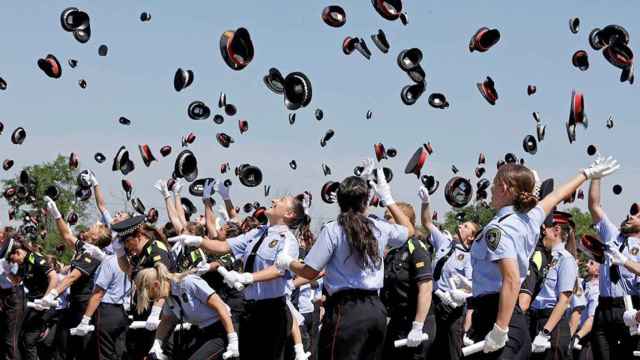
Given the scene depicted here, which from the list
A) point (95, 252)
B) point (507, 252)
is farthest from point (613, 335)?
point (95, 252)

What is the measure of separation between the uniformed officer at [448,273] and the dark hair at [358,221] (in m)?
3.29

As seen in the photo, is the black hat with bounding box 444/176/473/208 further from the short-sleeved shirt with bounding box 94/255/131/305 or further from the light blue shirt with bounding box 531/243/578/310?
the short-sleeved shirt with bounding box 94/255/131/305

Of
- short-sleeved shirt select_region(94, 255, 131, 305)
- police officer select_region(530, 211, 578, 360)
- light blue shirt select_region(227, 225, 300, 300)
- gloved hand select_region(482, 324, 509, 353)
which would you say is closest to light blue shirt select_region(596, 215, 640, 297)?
police officer select_region(530, 211, 578, 360)

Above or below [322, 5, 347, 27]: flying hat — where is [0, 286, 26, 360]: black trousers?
below

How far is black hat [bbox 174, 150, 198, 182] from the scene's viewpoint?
13017mm

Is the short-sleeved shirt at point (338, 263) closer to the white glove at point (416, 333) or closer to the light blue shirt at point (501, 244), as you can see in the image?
the light blue shirt at point (501, 244)

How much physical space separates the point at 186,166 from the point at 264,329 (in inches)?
199

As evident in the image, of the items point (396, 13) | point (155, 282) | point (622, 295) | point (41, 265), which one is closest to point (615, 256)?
point (622, 295)

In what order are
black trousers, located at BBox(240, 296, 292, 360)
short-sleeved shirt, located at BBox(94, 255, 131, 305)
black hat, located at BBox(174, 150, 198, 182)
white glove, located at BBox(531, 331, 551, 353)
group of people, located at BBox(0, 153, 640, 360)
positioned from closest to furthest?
1. group of people, located at BBox(0, 153, 640, 360)
2. black trousers, located at BBox(240, 296, 292, 360)
3. white glove, located at BBox(531, 331, 551, 353)
4. short-sleeved shirt, located at BBox(94, 255, 131, 305)
5. black hat, located at BBox(174, 150, 198, 182)

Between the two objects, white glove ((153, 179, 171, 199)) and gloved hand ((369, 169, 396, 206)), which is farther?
white glove ((153, 179, 171, 199))

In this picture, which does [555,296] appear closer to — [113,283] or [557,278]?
[557,278]

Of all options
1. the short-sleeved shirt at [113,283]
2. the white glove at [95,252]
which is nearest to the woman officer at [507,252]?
the short-sleeved shirt at [113,283]

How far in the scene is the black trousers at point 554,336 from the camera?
10562mm

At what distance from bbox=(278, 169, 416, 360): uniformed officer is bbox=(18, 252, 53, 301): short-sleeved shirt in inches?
331
